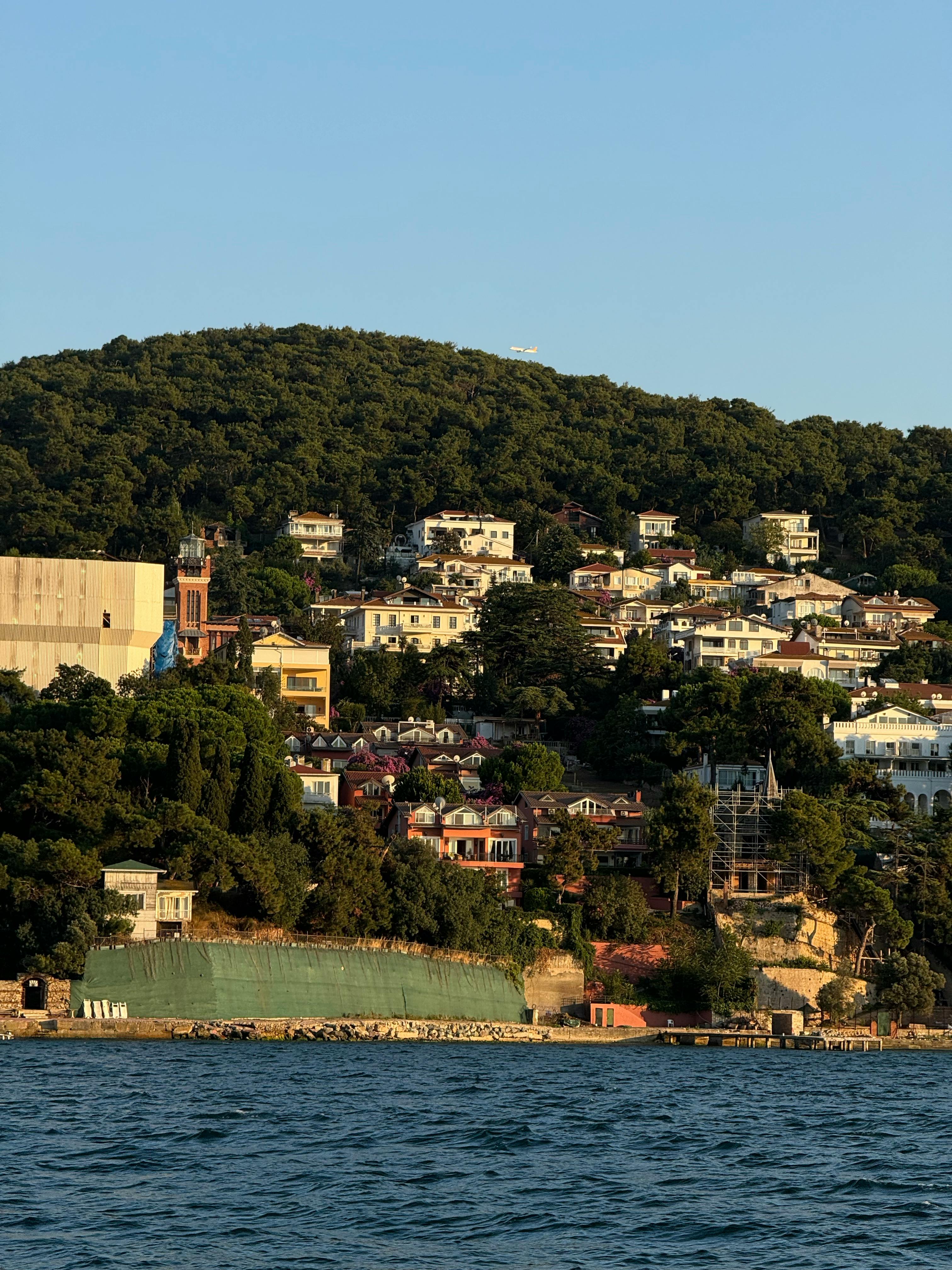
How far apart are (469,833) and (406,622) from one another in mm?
38374

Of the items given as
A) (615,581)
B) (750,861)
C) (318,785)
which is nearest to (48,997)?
(318,785)

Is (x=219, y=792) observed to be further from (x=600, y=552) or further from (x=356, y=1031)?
(x=600, y=552)

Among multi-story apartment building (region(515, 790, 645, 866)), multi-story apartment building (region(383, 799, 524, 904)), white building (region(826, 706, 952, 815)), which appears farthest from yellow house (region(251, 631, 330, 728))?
white building (region(826, 706, 952, 815))

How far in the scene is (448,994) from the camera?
6425cm

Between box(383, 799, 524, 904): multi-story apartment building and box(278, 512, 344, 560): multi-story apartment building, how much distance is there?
60.0m

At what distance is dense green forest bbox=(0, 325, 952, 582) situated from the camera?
137875 millimetres

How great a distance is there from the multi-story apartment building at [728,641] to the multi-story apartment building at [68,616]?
31596 mm

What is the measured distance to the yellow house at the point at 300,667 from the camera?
9612cm

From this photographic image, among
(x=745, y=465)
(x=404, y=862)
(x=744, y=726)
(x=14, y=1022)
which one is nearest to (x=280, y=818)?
(x=404, y=862)

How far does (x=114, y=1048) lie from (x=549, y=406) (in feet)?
423

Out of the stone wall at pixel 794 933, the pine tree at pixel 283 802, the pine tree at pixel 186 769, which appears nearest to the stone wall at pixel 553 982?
the stone wall at pixel 794 933

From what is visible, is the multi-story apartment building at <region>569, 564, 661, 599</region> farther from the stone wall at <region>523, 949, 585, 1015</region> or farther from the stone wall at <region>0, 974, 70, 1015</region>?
the stone wall at <region>0, 974, 70, 1015</region>

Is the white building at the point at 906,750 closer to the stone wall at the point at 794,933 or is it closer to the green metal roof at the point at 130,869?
→ the stone wall at the point at 794,933

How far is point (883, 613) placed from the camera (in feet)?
397
